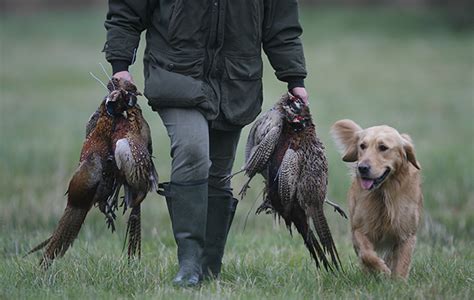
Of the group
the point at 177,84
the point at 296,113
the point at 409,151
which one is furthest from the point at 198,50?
the point at 409,151

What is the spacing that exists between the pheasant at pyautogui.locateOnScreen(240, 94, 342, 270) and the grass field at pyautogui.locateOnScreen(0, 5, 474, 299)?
0.34m

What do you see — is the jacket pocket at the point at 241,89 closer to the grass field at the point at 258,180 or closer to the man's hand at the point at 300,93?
the man's hand at the point at 300,93

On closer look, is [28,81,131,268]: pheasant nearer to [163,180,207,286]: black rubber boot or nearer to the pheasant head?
[163,180,207,286]: black rubber boot

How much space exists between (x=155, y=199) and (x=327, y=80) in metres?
12.1

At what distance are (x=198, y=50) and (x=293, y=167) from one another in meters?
0.93

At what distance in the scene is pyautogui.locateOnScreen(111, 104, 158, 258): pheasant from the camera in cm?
595

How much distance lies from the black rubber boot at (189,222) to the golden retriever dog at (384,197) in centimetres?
109

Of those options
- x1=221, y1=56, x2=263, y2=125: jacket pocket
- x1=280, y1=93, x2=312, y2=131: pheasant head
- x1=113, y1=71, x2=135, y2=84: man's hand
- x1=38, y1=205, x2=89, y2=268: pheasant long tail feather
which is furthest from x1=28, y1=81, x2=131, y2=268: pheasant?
x1=280, y1=93, x2=312, y2=131: pheasant head

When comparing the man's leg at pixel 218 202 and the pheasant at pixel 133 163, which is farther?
the man's leg at pixel 218 202

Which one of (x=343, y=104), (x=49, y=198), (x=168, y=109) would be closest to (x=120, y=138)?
(x=168, y=109)

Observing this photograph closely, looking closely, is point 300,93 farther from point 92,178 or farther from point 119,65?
point 92,178

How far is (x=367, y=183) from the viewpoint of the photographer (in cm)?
632

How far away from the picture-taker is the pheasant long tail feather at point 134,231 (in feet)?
20.1

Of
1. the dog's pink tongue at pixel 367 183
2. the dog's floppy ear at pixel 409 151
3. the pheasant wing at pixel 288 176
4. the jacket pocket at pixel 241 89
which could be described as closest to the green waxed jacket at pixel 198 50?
the jacket pocket at pixel 241 89
